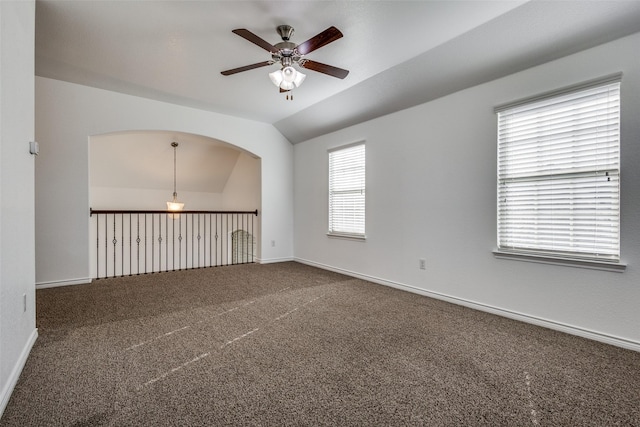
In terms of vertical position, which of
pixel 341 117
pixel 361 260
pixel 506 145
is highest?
pixel 341 117

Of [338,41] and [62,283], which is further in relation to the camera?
[62,283]

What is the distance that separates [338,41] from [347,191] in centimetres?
238

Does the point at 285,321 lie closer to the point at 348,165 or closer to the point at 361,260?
the point at 361,260

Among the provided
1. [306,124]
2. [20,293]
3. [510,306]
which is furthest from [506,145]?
[20,293]

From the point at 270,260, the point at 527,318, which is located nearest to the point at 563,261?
the point at 527,318

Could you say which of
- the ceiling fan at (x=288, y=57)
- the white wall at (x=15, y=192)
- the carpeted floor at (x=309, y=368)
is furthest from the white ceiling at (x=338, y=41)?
the carpeted floor at (x=309, y=368)

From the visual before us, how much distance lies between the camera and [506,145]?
3.03 meters

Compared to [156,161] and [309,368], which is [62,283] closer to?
[156,161]

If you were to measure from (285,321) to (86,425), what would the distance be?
62.9 inches

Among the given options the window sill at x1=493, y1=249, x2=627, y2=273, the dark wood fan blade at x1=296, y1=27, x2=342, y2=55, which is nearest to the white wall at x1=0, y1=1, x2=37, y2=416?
the dark wood fan blade at x1=296, y1=27, x2=342, y2=55

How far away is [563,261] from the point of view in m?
2.63

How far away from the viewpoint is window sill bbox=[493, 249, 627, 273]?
2.37m

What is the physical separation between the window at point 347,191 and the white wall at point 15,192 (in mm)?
3667

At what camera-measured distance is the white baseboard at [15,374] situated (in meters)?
1.57
